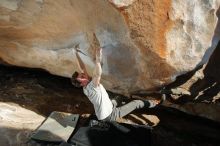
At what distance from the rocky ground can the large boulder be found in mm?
651

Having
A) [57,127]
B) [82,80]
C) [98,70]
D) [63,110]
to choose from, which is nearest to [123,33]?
[98,70]

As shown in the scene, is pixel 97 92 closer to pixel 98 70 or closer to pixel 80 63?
pixel 98 70

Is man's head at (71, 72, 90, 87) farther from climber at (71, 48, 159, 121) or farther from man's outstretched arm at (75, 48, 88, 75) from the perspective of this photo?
man's outstretched arm at (75, 48, 88, 75)

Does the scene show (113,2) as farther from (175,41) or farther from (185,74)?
(185,74)

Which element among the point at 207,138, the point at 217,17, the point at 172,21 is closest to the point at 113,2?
the point at 172,21

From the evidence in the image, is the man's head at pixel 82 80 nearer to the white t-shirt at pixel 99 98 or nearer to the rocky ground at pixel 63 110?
the white t-shirt at pixel 99 98

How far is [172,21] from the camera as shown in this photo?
4316mm

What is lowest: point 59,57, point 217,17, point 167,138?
point 167,138

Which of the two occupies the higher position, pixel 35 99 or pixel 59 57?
pixel 59 57

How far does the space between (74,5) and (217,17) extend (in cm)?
174

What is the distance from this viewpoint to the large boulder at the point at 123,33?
427 centimetres

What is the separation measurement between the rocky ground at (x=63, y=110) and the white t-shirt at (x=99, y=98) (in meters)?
0.62

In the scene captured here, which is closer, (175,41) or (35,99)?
(175,41)

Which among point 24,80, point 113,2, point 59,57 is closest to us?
point 113,2
